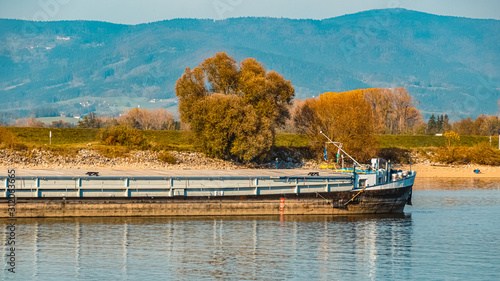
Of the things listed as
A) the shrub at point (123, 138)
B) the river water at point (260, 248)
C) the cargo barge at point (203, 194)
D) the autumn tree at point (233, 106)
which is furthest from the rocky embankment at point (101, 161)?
the river water at point (260, 248)

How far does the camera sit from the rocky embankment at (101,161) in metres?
65.5

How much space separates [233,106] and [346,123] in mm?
17198

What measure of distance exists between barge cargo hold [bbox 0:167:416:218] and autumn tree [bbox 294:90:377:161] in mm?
41004

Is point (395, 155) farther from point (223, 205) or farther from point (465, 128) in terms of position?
point (465, 128)

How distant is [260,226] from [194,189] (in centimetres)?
515

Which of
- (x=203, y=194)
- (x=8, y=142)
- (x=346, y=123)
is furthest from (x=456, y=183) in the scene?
(x=8, y=142)

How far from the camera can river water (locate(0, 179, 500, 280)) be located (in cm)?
2919

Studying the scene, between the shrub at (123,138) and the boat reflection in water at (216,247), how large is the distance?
3610cm

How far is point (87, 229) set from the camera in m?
38.5

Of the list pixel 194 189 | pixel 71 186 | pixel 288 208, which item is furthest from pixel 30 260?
pixel 288 208

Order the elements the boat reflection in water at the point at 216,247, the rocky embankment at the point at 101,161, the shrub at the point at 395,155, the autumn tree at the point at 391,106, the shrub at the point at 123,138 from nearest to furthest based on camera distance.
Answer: the boat reflection in water at the point at 216,247 < the rocky embankment at the point at 101,161 < the shrub at the point at 123,138 < the shrub at the point at 395,155 < the autumn tree at the point at 391,106

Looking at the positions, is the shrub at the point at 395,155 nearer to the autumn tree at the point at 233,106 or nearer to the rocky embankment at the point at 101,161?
the autumn tree at the point at 233,106

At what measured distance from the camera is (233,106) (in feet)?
255

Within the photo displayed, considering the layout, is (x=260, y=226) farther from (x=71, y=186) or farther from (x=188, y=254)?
(x=71, y=186)
